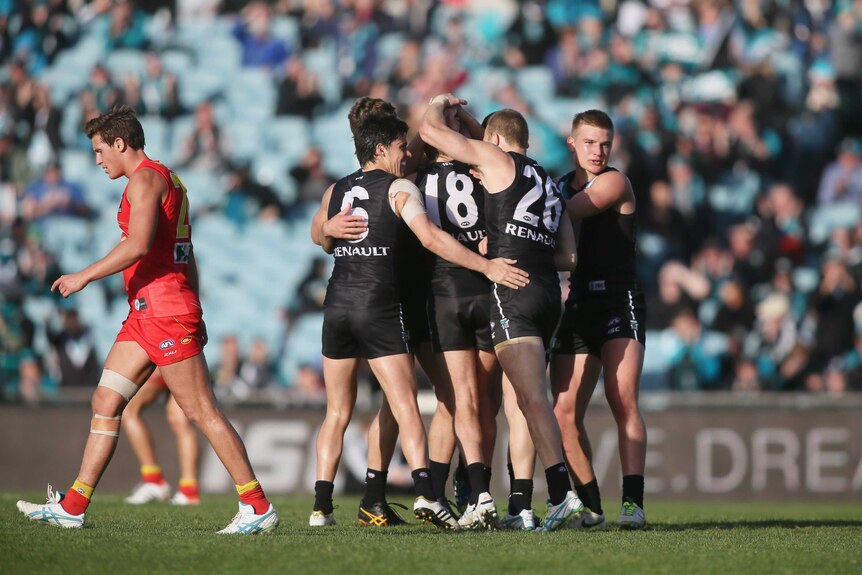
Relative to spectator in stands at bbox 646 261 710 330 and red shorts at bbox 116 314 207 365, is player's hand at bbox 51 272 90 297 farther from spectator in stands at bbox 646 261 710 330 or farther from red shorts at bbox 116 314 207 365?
spectator in stands at bbox 646 261 710 330

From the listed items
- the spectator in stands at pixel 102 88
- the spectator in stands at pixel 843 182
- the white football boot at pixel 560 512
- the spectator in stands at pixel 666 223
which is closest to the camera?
the white football boot at pixel 560 512

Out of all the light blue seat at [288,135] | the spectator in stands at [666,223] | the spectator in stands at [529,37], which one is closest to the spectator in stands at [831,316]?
the spectator in stands at [666,223]

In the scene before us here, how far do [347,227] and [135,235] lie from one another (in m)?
1.42

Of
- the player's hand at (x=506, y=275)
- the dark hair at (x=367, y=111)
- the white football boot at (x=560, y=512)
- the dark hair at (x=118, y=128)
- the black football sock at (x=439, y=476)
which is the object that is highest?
the dark hair at (x=367, y=111)

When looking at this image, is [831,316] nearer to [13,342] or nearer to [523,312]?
[523,312]

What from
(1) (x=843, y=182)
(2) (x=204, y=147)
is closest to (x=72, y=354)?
(2) (x=204, y=147)

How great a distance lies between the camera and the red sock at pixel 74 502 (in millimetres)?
→ 7715

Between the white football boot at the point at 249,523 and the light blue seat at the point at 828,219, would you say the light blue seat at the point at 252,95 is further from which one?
the white football boot at the point at 249,523

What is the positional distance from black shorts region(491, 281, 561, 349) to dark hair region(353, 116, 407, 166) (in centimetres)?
124

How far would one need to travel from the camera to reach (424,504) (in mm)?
7719

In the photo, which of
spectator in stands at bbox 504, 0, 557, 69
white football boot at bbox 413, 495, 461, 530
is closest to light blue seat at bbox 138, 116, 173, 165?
spectator in stands at bbox 504, 0, 557, 69

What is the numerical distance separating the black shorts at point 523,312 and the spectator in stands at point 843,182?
12068 mm

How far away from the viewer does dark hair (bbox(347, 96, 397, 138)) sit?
8227mm

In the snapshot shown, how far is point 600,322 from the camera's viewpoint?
8719 millimetres
